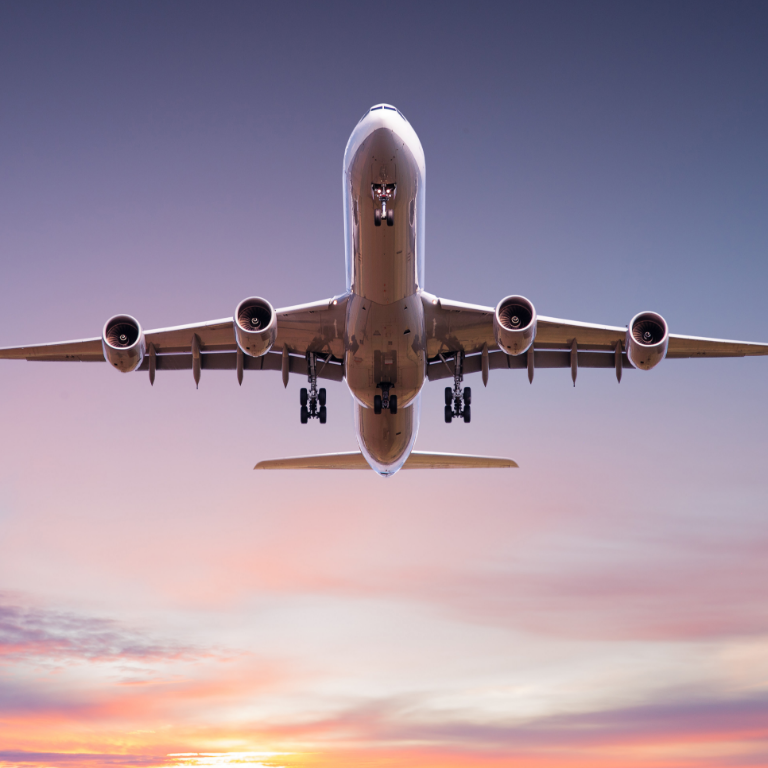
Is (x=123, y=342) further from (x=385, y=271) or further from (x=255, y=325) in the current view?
(x=385, y=271)

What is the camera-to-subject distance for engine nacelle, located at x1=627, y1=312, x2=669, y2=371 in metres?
21.8

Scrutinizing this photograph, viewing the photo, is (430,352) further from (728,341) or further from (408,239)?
(728,341)

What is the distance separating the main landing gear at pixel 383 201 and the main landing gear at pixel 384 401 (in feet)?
17.8

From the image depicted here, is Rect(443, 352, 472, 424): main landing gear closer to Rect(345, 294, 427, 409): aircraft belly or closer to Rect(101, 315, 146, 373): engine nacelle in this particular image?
Rect(345, 294, 427, 409): aircraft belly

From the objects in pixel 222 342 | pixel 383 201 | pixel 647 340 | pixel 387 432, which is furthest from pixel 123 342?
pixel 647 340

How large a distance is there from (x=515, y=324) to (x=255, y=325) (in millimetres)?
6208

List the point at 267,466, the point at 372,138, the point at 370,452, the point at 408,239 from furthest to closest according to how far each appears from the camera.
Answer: the point at 267,466, the point at 370,452, the point at 408,239, the point at 372,138

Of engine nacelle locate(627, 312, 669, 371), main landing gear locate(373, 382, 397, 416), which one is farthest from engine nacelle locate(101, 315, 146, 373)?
engine nacelle locate(627, 312, 669, 371)

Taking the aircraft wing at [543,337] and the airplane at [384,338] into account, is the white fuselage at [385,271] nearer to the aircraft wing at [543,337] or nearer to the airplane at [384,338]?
the airplane at [384,338]

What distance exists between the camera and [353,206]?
778 inches

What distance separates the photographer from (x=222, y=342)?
25281mm

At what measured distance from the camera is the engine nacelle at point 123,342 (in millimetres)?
22094

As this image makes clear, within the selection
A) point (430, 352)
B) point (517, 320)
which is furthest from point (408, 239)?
point (430, 352)

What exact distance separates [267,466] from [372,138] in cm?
1380
